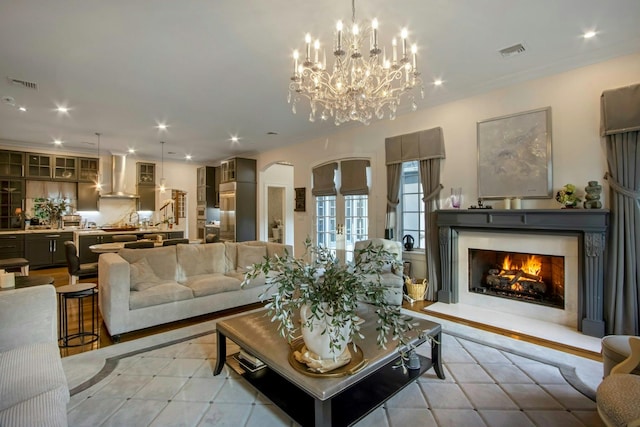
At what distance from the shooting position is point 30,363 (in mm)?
1741

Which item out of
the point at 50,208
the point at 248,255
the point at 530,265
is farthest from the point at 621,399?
the point at 50,208

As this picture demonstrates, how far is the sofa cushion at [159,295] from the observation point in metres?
3.39

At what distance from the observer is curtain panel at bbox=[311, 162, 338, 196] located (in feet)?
20.6

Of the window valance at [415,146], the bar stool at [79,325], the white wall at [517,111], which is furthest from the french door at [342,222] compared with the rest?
the bar stool at [79,325]

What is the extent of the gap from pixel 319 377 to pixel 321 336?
21 centimetres

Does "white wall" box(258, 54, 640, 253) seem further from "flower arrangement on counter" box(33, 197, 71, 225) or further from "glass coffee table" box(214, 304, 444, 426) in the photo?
"flower arrangement on counter" box(33, 197, 71, 225)

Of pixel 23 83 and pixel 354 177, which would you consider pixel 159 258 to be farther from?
pixel 354 177

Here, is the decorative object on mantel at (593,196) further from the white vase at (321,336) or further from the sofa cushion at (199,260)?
the sofa cushion at (199,260)

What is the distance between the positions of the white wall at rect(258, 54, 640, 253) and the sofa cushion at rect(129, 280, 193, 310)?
3257mm

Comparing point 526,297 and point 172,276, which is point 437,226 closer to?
point 526,297

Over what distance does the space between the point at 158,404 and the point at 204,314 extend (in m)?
1.89

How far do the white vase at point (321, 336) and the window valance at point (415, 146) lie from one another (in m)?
3.57

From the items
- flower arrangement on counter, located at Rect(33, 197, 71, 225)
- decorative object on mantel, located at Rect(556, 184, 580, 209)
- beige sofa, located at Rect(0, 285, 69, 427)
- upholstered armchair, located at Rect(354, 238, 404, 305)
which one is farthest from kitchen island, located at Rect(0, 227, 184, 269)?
decorative object on mantel, located at Rect(556, 184, 580, 209)

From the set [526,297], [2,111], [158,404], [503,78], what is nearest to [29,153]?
[2,111]
